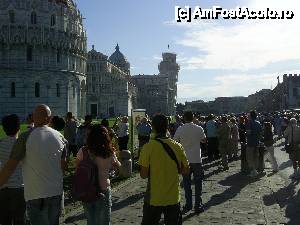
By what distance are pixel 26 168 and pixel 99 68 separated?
369 ft

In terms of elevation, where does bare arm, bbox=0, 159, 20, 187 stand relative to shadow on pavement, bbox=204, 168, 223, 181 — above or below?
above

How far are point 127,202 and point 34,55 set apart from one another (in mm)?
68732

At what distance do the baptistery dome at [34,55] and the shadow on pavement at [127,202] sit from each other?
66.8 metres

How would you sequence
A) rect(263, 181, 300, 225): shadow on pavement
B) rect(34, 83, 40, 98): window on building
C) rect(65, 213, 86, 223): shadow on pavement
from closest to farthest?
rect(65, 213, 86, 223): shadow on pavement
rect(263, 181, 300, 225): shadow on pavement
rect(34, 83, 40, 98): window on building

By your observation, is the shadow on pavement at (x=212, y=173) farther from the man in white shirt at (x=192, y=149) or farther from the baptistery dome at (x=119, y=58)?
the baptistery dome at (x=119, y=58)

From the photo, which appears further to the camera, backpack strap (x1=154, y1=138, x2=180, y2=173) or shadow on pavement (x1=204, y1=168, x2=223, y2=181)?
shadow on pavement (x1=204, y1=168, x2=223, y2=181)

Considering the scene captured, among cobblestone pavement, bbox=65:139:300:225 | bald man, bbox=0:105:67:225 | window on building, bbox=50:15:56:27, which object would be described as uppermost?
window on building, bbox=50:15:56:27

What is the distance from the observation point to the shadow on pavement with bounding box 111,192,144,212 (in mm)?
11188

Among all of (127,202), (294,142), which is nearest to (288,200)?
(127,202)

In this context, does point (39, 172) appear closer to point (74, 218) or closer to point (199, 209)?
point (74, 218)

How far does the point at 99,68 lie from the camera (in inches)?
4638

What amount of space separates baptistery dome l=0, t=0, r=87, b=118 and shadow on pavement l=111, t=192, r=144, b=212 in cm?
6675

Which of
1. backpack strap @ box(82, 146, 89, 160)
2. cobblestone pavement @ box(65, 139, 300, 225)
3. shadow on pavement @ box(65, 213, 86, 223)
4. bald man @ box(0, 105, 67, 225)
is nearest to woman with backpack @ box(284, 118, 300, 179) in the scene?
cobblestone pavement @ box(65, 139, 300, 225)

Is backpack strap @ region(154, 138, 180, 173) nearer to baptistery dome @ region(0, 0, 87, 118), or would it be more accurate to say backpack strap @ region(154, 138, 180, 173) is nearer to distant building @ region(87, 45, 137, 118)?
baptistery dome @ region(0, 0, 87, 118)
